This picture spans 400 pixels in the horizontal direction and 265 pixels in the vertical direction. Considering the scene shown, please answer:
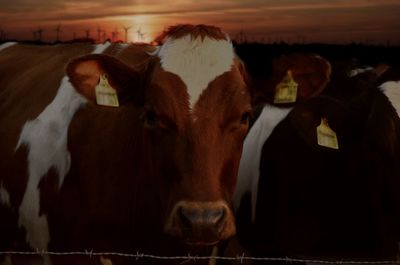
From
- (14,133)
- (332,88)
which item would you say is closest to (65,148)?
(14,133)

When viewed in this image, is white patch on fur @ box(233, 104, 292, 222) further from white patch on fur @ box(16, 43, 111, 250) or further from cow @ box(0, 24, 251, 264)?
white patch on fur @ box(16, 43, 111, 250)

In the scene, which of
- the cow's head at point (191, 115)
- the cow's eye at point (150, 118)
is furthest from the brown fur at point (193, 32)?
the cow's eye at point (150, 118)

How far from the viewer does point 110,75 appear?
4395 mm

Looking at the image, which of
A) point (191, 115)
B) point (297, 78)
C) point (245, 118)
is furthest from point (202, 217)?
point (297, 78)

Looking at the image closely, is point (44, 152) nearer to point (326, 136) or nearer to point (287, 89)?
point (287, 89)

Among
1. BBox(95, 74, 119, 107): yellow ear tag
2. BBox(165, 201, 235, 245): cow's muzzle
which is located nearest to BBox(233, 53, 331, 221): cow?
BBox(95, 74, 119, 107): yellow ear tag

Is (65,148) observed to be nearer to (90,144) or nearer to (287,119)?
(90,144)

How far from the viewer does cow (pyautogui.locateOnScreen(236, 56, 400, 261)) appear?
5094 millimetres

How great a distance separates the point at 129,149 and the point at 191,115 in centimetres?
76

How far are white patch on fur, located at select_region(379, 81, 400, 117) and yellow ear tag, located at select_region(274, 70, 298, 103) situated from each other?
111 centimetres

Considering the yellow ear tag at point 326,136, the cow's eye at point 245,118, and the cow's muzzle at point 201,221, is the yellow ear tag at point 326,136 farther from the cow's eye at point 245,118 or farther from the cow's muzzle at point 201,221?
the cow's muzzle at point 201,221

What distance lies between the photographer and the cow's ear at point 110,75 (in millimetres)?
4363

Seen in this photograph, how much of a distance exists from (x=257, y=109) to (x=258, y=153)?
1.88ft

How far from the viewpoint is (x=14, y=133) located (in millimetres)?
5191
